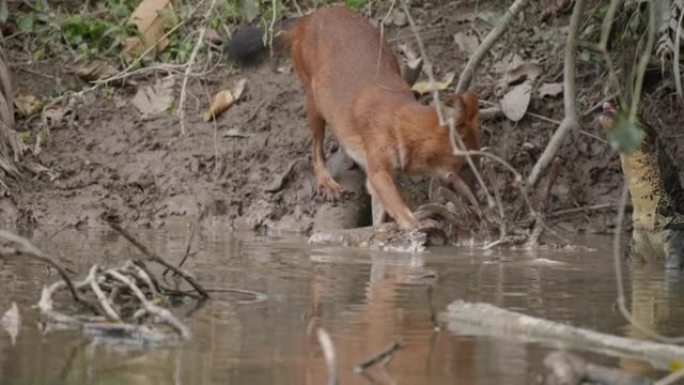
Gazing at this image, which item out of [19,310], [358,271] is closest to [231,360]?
[19,310]

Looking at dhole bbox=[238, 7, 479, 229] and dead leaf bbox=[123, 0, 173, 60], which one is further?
dead leaf bbox=[123, 0, 173, 60]

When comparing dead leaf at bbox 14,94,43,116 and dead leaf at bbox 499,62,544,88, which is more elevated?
dead leaf at bbox 499,62,544,88

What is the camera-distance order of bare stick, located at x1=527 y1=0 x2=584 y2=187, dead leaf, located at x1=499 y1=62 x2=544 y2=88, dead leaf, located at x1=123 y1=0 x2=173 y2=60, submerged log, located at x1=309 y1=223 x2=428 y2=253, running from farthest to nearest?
dead leaf, located at x1=123 y1=0 x2=173 y2=60 → dead leaf, located at x1=499 y1=62 x2=544 y2=88 → submerged log, located at x1=309 y1=223 x2=428 y2=253 → bare stick, located at x1=527 y1=0 x2=584 y2=187

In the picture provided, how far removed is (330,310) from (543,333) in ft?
3.05

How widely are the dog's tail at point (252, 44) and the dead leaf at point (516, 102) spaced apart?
137cm

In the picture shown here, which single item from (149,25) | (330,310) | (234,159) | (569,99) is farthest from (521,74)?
(330,310)

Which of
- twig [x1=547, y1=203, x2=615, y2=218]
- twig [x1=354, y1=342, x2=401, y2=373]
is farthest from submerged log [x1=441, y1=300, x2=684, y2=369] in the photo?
twig [x1=547, y1=203, x2=615, y2=218]

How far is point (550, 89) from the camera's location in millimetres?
9781

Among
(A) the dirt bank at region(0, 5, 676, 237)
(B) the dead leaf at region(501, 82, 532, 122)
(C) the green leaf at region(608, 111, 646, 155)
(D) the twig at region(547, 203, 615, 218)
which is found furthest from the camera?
(B) the dead leaf at region(501, 82, 532, 122)

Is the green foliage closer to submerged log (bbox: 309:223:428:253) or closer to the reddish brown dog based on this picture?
the reddish brown dog

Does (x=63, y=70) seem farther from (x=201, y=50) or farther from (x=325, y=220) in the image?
(x=325, y=220)

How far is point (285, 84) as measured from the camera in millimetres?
10336

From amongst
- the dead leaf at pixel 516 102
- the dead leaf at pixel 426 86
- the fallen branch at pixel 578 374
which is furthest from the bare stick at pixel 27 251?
the dead leaf at pixel 516 102

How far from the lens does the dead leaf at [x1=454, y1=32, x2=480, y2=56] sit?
10242mm
